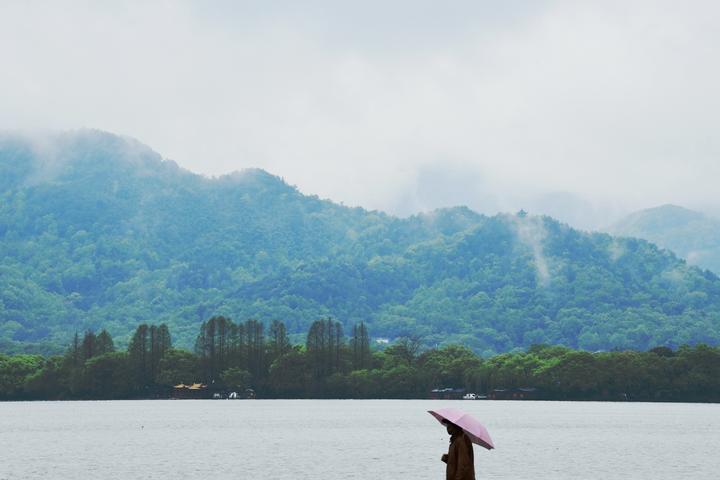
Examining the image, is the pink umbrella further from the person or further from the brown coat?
the brown coat

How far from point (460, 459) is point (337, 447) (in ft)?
258

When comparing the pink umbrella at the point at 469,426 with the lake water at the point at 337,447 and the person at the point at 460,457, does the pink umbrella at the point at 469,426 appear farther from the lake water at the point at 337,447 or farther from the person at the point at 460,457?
the lake water at the point at 337,447

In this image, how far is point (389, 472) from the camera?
85438mm

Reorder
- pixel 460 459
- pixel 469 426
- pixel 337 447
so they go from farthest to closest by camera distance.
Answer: pixel 337 447 → pixel 460 459 → pixel 469 426

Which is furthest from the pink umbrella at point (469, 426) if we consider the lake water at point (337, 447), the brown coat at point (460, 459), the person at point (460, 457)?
the lake water at point (337, 447)

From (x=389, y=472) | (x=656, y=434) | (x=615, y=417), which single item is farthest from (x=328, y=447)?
(x=615, y=417)

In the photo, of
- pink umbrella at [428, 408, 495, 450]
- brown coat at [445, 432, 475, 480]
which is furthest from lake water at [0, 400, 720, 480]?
pink umbrella at [428, 408, 495, 450]

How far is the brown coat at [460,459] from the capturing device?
1268 inches

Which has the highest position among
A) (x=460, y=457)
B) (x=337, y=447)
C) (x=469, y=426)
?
(x=469, y=426)

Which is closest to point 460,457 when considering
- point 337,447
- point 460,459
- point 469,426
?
point 460,459

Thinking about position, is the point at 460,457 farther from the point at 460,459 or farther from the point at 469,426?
the point at 469,426

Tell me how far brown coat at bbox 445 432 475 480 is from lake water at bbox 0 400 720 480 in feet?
164

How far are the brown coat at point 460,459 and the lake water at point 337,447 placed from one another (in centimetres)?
5006

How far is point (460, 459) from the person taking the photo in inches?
1268
